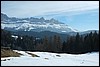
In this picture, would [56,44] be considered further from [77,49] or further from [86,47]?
[86,47]

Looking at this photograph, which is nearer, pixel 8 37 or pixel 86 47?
pixel 86 47

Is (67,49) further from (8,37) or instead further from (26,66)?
(26,66)

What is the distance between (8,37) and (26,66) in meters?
103

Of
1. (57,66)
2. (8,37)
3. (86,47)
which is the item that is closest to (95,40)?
(86,47)

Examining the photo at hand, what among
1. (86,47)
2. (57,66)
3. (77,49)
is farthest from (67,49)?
(57,66)

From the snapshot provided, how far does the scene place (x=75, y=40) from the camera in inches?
3438

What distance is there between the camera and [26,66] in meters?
19.3

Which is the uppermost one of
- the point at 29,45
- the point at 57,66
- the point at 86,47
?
the point at 57,66

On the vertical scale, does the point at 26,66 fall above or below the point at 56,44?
above

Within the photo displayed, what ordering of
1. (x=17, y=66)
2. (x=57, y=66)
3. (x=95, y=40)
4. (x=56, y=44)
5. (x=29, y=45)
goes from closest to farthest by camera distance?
1. (x=17, y=66)
2. (x=57, y=66)
3. (x=95, y=40)
4. (x=56, y=44)
5. (x=29, y=45)

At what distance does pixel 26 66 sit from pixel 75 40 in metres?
69.0

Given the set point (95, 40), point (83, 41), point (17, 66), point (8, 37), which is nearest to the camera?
point (17, 66)

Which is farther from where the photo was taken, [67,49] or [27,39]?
[27,39]

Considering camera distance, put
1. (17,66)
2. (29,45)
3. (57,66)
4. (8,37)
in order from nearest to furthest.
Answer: (17,66), (57,66), (8,37), (29,45)
